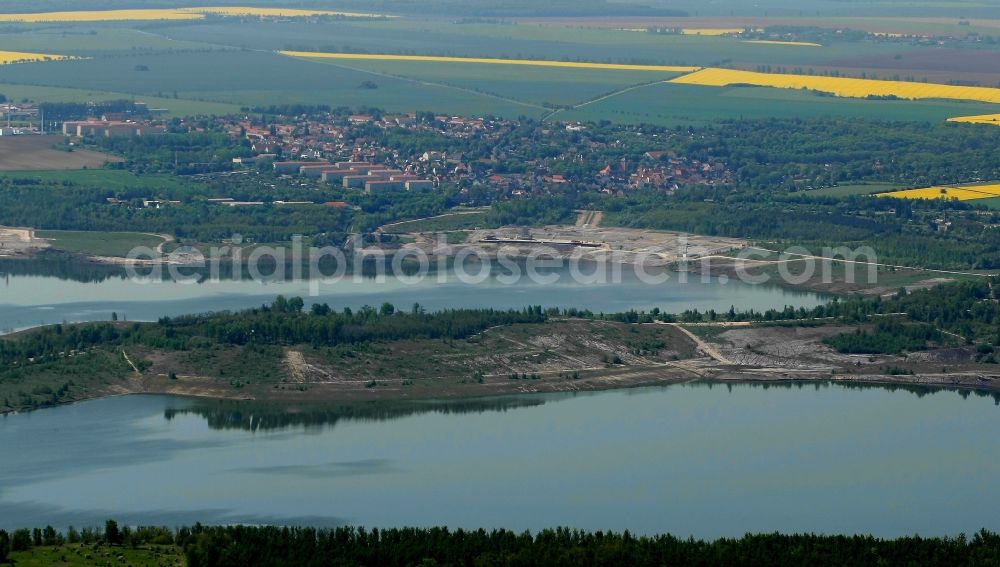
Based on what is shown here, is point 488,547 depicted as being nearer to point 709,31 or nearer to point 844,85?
point 844,85

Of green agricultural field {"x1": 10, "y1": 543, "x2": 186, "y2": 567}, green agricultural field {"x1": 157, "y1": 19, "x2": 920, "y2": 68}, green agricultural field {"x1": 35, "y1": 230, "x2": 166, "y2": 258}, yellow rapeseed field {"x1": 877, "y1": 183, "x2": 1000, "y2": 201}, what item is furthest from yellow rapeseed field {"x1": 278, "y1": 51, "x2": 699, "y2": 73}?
green agricultural field {"x1": 10, "y1": 543, "x2": 186, "y2": 567}

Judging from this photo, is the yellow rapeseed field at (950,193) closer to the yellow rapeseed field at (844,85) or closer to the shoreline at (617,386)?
the yellow rapeseed field at (844,85)

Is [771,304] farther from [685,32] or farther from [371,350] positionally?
[685,32]


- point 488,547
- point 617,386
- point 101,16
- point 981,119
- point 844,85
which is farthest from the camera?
point 101,16

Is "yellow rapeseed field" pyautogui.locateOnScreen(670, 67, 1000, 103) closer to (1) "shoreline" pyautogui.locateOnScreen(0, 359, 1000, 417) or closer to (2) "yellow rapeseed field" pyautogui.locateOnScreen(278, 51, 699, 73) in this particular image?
(2) "yellow rapeseed field" pyautogui.locateOnScreen(278, 51, 699, 73)

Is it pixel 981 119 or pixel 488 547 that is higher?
pixel 981 119

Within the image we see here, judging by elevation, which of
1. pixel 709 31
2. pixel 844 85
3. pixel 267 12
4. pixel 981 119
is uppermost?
pixel 267 12

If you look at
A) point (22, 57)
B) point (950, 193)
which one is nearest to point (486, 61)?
point (22, 57)

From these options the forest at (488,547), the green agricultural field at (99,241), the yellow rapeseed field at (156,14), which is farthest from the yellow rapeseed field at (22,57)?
the forest at (488,547)
